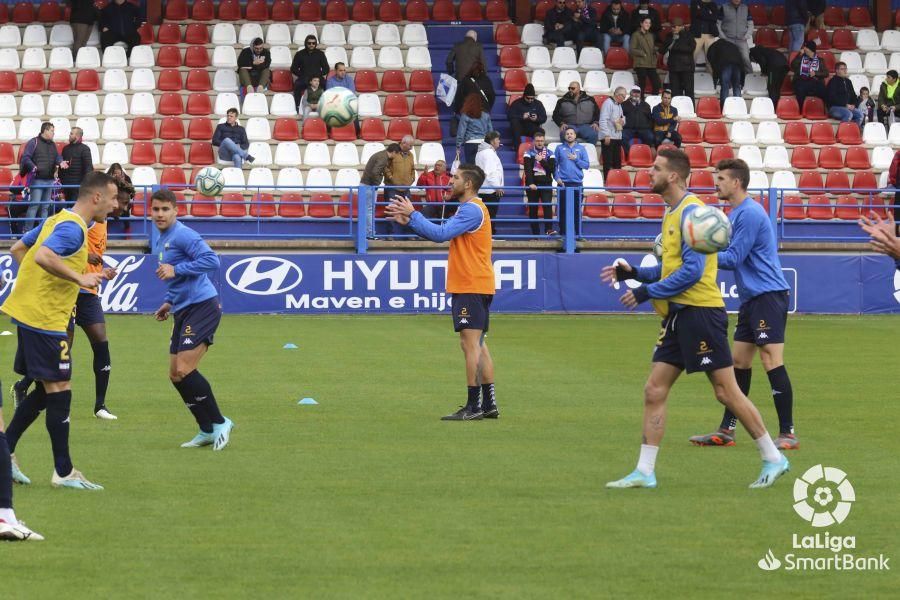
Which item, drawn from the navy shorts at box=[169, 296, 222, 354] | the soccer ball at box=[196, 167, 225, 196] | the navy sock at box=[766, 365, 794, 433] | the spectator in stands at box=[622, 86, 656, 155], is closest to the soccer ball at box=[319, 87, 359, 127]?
the soccer ball at box=[196, 167, 225, 196]

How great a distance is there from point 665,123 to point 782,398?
1889cm

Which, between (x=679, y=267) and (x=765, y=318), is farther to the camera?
(x=765, y=318)

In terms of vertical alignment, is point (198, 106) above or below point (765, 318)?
above

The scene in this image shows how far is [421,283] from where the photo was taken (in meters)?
26.2

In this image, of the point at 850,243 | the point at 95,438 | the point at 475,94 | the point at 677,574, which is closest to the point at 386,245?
the point at 475,94

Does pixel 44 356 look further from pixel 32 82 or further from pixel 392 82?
pixel 32 82

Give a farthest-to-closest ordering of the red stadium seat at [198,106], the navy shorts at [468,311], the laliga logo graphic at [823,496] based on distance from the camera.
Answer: the red stadium seat at [198,106] < the navy shorts at [468,311] < the laliga logo graphic at [823,496]

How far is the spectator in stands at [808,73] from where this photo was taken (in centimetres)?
3167

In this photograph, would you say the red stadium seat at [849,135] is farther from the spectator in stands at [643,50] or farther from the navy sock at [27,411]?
the navy sock at [27,411]

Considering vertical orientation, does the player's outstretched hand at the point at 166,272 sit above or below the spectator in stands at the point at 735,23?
below

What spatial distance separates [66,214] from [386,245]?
57.8 feet

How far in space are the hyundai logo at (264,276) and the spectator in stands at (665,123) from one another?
8130 mm

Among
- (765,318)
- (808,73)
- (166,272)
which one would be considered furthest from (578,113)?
(166,272)

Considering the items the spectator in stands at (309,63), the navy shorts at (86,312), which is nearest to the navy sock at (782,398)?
the navy shorts at (86,312)
